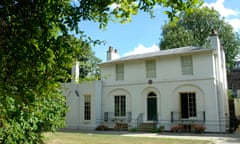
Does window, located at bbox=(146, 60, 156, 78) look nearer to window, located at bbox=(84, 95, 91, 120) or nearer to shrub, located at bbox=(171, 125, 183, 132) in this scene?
shrub, located at bbox=(171, 125, 183, 132)

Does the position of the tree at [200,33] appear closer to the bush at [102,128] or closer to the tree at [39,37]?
the bush at [102,128]

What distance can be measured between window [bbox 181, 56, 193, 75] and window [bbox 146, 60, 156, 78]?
266 cm

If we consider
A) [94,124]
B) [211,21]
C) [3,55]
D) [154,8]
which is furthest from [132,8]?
[211,21]

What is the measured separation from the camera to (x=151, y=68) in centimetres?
2314

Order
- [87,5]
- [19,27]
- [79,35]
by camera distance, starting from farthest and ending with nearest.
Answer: [79,35] → [87,5] → [19,27]

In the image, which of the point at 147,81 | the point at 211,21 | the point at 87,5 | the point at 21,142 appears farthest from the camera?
the point at 211,21

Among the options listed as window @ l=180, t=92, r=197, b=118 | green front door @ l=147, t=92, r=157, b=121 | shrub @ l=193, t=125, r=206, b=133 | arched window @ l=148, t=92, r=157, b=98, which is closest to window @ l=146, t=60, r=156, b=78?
arched window @ l=148, t=92, r=157, b=98

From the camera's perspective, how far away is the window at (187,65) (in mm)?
21312

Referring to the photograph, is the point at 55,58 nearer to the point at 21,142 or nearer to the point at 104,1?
the point at 104,1

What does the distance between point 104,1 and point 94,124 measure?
73.1 feet

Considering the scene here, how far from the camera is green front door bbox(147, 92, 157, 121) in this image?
73.5 ft

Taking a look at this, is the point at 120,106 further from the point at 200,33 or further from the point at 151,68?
the point at 200,33

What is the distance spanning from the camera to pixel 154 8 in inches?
100.0

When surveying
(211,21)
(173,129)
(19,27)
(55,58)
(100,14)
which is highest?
(211,21)
